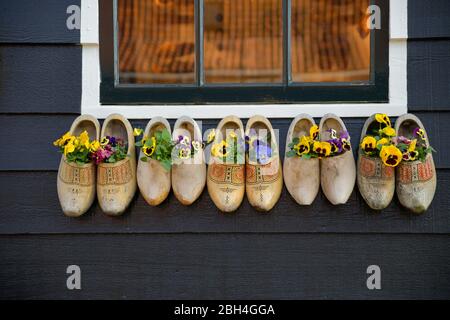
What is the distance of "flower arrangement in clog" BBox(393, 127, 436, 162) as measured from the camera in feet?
6.40

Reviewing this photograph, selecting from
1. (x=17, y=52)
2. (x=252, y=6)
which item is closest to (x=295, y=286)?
(x=252, y=6)

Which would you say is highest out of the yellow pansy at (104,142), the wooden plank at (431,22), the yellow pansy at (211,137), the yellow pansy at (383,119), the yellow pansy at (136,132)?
the wooden plank at (431,22)

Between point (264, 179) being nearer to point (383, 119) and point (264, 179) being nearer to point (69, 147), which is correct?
point (383, 119)

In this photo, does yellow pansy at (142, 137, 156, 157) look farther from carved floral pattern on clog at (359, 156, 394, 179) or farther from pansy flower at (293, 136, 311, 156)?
carved floral pattern on clog at (359, 156, 394, 179)

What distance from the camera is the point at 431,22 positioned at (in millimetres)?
2049

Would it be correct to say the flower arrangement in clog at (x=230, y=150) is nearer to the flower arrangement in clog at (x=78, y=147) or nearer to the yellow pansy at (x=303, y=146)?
the yellow pansy at (x=303, y=146)

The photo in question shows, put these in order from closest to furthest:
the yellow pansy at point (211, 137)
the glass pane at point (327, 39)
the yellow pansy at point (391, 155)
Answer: the yellow pansy at point (391, 155) < the yellow pansy at point (211, 137) < the glass pane at point (327, 39)

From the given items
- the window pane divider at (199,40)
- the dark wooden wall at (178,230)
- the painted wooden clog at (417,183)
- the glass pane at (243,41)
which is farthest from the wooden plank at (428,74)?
the window pane divider at (199,40)

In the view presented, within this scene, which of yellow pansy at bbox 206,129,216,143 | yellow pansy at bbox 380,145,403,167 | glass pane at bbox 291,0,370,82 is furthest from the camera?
glass pane at bbox 291,0,370,82

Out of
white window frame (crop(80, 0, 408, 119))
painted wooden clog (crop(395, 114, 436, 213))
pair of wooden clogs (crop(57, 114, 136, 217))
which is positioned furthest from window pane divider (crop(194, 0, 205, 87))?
painted wooden clog (crop(395, 114, 436, 213))

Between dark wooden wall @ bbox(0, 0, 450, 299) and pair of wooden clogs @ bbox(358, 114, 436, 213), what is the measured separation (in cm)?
8

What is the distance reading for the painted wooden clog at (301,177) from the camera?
1982mm

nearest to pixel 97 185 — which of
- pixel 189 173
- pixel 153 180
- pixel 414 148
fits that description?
pixel 153 180
